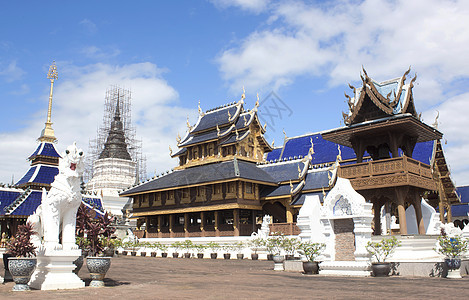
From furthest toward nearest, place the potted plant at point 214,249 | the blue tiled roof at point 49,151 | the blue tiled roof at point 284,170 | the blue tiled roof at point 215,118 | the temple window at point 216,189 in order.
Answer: the blue tiled roof at point 215,118 → the blue tiled roof at point 49,151 → the blue tiled roof at point 284,170 → the temple window at point 216,189 → the potted plant at point 214,249

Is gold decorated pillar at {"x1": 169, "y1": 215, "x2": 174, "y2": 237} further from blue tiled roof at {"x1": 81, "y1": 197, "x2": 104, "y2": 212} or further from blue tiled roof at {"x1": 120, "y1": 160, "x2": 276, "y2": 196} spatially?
blue tiled roof at {"x1": 81, "y1": 197, "x2": 104, "y2": 212}

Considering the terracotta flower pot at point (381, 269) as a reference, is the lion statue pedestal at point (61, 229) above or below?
above

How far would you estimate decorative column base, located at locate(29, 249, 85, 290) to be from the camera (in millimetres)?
10992

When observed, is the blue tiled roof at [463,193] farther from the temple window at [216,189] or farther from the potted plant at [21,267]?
the potted plant at [21,267]

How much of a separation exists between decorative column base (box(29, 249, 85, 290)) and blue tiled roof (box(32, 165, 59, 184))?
968 inches

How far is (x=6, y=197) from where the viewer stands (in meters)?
32.6

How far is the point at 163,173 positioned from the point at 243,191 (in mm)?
11952

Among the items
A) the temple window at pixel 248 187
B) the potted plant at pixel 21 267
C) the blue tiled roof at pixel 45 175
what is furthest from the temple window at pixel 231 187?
the potted plant at pixel 21 267

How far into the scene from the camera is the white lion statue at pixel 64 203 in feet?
37.8

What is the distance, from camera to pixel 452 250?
13586mm

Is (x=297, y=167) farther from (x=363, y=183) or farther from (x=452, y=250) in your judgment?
(x=452, y=250)

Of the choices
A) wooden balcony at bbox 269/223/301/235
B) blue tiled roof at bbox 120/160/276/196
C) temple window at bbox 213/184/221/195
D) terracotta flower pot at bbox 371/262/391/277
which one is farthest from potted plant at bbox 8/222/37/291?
temple window at bbox 213/184/221/195

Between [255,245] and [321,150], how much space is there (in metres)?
16.1

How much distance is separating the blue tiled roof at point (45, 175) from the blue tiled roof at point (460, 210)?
42.0 m
